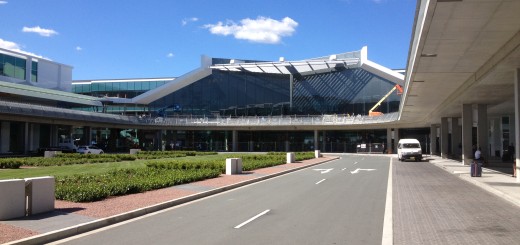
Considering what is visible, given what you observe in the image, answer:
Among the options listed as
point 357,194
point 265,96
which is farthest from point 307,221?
point 265,96

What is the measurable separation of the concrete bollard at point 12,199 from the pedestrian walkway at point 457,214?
325 inches

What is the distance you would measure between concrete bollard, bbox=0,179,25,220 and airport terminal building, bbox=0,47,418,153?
5533cm

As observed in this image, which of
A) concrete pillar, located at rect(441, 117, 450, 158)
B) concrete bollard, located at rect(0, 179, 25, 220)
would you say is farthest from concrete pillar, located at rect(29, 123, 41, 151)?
concrete bollard, located at rect(0, 179, 25, 220)

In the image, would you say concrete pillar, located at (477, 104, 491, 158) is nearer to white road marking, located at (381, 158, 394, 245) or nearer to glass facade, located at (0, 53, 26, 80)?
white road marking, located at (381, 158, 394, 245)

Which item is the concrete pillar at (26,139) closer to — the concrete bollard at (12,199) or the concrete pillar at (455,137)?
the concrete pillar at (455,137)

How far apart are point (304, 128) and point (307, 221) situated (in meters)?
65.6

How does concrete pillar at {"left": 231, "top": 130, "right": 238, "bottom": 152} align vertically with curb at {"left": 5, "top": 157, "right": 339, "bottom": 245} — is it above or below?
above

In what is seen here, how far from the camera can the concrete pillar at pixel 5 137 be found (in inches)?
2149

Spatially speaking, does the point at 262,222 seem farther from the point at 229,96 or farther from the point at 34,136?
the point at 229,96

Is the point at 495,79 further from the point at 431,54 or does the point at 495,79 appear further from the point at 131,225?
the point at 131,225

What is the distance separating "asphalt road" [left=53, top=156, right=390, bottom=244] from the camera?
29.9 feet

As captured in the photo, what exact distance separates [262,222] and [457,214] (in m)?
5.30

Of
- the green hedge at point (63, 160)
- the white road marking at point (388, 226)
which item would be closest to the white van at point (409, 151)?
the green hedge at point (63, 160)

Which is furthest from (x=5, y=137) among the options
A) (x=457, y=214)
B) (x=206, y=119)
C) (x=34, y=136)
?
(x=457, y=214)
